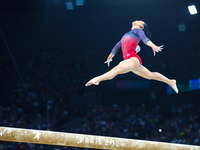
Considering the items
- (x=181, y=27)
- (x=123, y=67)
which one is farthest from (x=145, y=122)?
(x=123, y=67)

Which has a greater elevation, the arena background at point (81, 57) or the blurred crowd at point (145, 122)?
the arena background at point (81, 57)

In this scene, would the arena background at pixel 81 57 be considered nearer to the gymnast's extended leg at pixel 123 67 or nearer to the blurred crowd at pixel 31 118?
the blurred crowd at pixel 31 118

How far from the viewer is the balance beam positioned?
3617 millimetres

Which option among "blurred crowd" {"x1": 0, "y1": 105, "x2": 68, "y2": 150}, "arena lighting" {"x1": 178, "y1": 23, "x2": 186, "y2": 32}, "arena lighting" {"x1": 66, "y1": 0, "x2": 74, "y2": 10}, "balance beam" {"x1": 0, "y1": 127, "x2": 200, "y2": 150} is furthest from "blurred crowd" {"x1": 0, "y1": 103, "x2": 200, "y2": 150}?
"balance beam" {"x1": 0, "y1": 127, "x2": 200, "y2": 150}

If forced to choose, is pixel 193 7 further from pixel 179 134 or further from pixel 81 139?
pixel 81 139

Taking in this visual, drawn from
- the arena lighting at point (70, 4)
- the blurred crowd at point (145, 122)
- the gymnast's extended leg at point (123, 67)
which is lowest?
the blurred crowd at point (145, 122)

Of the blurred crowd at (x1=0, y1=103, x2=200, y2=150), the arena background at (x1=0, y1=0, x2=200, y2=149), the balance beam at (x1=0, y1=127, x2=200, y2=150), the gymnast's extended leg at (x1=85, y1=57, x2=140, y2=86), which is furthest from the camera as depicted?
the arena background at (x1=0, y1=0, x2=200, y2=149)

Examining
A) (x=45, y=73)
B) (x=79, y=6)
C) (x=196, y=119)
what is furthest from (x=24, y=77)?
(x=196, y=119)

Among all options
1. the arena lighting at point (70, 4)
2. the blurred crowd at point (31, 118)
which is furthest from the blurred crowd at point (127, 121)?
the arena lighting at point (70, 4)

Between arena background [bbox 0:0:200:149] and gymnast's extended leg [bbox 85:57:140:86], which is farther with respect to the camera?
arena background [bbox 0:0:200:149]

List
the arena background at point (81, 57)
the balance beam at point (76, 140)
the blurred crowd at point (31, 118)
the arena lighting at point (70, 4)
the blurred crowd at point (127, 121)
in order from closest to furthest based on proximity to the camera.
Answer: the balance beam at point (76, 140)
the blurred crowd at point (127, 121)
the blurred crowd at point (31, 118)
the arena lighting at point (70, 4)
the arena background at point (81, 57)

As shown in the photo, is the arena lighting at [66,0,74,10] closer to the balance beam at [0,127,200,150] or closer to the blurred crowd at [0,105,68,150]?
the blurred crowd at [0,105,68,150]

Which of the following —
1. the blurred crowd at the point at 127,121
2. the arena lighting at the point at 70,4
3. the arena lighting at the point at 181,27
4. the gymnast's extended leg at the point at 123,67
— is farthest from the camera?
the arena lighting at the point at 181,27

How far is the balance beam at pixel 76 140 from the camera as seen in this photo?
3617mm
